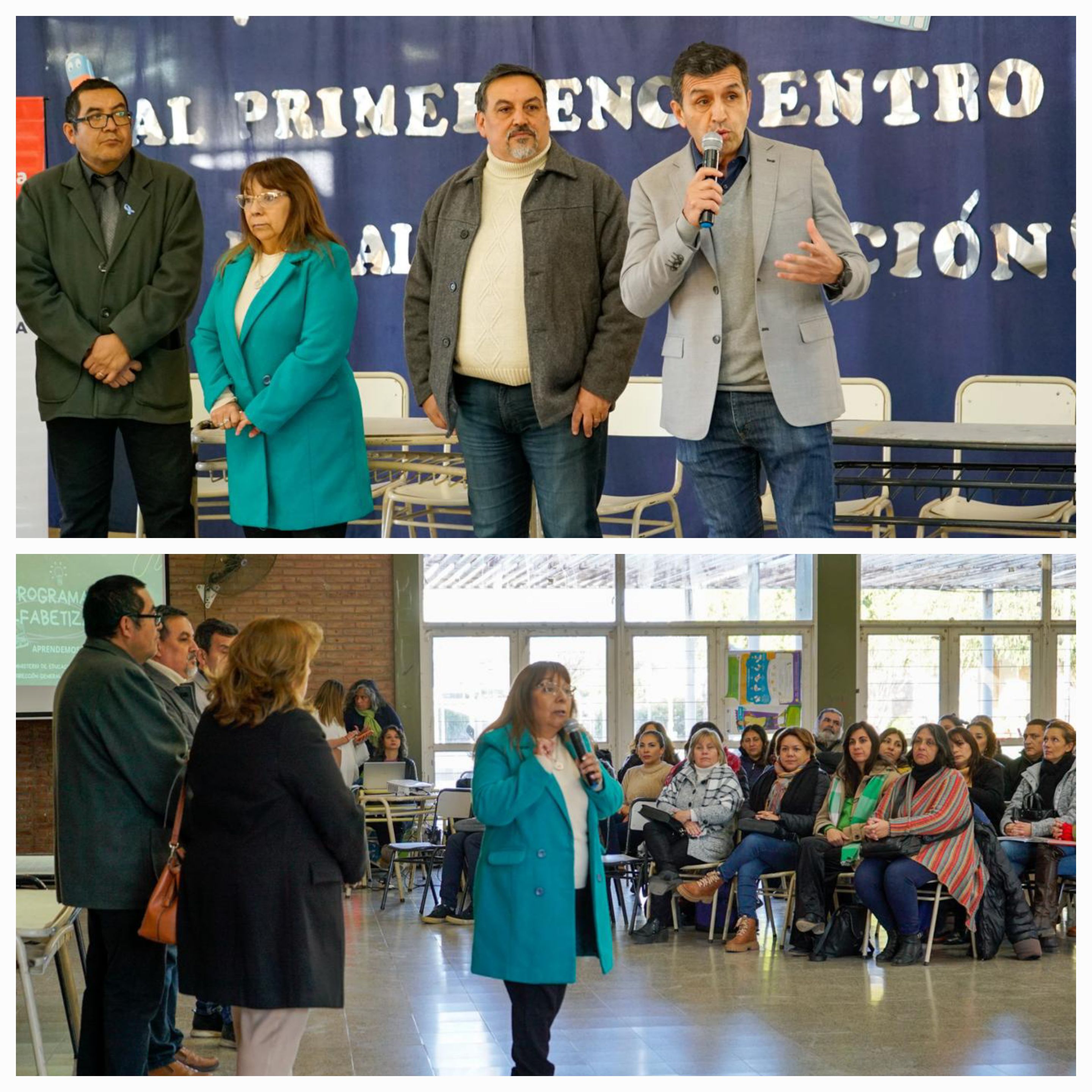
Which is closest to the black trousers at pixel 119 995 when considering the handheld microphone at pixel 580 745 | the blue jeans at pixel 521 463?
the handheld microphone at pixel 580 745

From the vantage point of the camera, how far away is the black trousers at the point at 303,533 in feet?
10.7

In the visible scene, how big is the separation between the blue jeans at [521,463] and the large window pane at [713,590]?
99 cm

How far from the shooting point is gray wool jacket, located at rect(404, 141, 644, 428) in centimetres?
306

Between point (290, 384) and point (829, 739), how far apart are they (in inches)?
70.9

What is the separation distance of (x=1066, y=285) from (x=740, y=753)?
2.91 meters

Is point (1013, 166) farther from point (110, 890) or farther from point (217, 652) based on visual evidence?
point (110, 890)

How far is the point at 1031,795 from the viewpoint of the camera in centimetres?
409

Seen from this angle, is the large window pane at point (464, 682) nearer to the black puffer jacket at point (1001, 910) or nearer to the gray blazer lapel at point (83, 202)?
the gray blazer lapel at point (83, 202)

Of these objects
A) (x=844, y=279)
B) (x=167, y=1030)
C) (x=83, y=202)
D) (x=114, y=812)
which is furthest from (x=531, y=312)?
(x=167, y=1030)

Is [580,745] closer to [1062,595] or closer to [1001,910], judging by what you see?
[1001,910]
